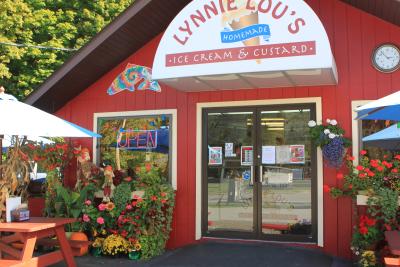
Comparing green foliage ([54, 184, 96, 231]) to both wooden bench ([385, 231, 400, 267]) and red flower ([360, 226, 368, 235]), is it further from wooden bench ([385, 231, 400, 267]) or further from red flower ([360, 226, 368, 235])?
wooden bench ([385, 231, 400, 267])

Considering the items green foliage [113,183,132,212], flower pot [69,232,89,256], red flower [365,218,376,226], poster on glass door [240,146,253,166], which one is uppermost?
poster on glass door [240,146,253,166]

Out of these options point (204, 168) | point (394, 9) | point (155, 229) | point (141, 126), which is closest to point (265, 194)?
point (204, 168)

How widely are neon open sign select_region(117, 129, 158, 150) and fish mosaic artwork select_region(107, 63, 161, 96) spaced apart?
0.74m

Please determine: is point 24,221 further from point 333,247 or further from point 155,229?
point 333,247

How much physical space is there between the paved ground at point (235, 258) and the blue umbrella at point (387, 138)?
170cm

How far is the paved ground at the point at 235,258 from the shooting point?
6.18m

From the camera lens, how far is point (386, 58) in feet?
21.6

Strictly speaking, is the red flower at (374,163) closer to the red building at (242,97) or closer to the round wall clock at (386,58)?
the red building at (242,97)

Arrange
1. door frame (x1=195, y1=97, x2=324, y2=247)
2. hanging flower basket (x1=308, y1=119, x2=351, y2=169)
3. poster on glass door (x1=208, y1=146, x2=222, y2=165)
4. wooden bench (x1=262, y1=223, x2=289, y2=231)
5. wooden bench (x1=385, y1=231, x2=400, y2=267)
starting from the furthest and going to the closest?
1. poster on glass door (x1=208, y1=146, x2=222, y2=165)
2. wooden bench (x1=262, y1=223, x2=289, y2=231)
3. door frame (x1=195, y1=97, x2=324, y2=247)
4. hanging flower basket (x1=308, y1=119, x2=351, y2=169)
5. wooden bench (x1=385, y1=231, x2=400, y2=267)

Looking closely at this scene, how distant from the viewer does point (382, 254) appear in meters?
5.77

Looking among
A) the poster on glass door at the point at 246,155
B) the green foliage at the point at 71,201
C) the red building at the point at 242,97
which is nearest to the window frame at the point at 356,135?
the red building at the point at 242,97

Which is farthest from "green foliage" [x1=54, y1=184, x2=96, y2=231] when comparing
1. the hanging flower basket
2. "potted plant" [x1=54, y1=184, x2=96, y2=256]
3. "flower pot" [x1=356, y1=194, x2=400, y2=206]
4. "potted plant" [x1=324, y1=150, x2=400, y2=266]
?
"flower pot" [x1=356, y1=194, x2=400, y2=206]

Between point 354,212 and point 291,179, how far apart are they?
40.2 inches

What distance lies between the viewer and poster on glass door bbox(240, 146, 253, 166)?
283 inches
